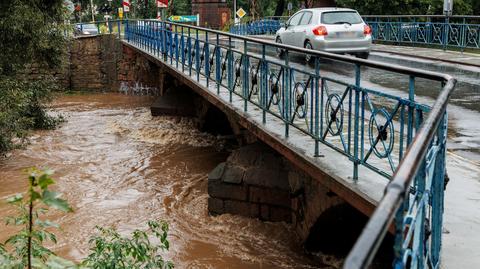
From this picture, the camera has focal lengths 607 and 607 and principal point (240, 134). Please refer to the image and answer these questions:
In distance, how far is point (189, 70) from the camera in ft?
39.3

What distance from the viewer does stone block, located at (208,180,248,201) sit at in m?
8.61

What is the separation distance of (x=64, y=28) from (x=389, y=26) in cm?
1079

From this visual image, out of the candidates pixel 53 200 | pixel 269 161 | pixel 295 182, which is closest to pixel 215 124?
pixel 269 161

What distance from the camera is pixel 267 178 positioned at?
8328 mm

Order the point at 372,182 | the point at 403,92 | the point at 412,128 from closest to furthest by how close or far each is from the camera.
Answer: the point at 412,128
the point at 372,182
the point at 403,92

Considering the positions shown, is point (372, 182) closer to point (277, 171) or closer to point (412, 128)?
point (412, 128)

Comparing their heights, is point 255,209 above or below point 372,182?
below

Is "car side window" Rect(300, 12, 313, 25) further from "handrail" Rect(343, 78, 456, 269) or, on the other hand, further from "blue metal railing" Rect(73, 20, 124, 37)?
"handrail" Rect(343, 78, 456, 269)

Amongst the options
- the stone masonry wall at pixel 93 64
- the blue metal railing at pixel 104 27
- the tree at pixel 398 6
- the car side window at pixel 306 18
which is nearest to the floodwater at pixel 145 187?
the car side window at pixel 306 18

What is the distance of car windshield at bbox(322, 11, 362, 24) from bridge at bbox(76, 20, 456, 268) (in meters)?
2.27

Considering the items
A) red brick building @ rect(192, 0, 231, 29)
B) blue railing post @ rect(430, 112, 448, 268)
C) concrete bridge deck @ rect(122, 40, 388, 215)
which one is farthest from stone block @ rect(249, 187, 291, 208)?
red brick building @ rect(192, 0, 231, 29)

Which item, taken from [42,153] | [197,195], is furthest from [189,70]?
[42,153]

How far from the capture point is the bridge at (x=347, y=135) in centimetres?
209

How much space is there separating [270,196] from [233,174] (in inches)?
25.9
